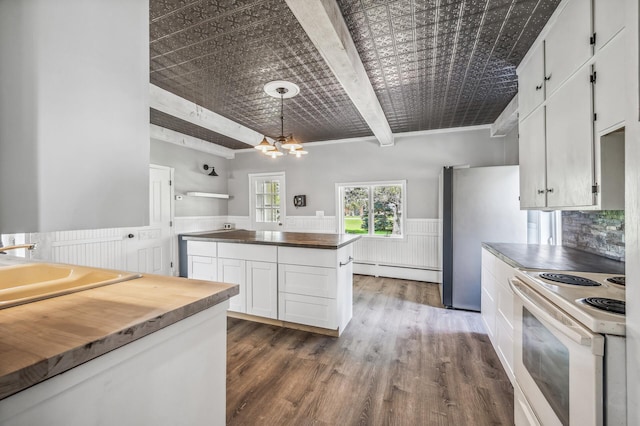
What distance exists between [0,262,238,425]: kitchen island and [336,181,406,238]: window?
4087 mm

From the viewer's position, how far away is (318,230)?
5.37 metres

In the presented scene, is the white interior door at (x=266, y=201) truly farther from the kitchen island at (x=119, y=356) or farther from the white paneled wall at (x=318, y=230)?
the kitchen island at (x=119, y=356)

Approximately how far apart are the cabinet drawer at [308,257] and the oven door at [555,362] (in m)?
1.42

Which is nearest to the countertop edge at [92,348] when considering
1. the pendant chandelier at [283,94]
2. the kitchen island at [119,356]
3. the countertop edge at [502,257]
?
the kitchen island at [119,356]

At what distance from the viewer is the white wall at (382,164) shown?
4359mm

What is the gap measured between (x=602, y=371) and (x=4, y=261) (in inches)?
111

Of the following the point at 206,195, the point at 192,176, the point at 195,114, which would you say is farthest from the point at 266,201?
the point at 195,114

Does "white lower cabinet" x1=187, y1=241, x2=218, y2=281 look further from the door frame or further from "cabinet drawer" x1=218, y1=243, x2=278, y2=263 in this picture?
the door frame

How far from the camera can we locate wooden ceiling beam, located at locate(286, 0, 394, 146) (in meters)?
1.63

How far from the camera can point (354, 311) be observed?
3285mm

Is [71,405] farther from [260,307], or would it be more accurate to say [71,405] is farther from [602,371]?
[260,307]

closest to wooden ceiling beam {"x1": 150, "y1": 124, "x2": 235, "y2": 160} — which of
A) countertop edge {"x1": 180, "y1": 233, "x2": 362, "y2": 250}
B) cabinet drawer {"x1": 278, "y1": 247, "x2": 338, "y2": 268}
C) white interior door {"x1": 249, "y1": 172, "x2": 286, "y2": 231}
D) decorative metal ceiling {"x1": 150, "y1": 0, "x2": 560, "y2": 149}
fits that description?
decorative metal ceiling {"x1": 150, "y1": 0, "x2": 560, "y2": 149}

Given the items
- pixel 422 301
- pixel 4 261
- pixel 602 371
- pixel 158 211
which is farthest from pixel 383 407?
pixel 158 211

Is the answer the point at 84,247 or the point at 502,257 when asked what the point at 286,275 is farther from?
the point at 84,247
